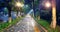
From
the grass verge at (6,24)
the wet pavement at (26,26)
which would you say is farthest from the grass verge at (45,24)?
the grass verge at (6,24)

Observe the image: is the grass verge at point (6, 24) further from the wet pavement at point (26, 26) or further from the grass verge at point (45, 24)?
the grass verge at point (45, 24)

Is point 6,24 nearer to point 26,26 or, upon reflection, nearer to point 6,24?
point 6,24

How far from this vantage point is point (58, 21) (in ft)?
12.8

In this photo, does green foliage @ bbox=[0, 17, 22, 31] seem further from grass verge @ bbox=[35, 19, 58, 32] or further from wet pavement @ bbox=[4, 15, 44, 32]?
grass verge @ bbox=[35, 19, 58, 32]

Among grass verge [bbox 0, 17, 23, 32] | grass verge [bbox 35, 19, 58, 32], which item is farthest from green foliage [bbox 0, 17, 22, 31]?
grass verge [bbox 35, 19, 58, 32]

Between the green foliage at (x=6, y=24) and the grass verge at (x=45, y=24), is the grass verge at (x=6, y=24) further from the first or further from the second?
the grass verge at (x=45, y=24)

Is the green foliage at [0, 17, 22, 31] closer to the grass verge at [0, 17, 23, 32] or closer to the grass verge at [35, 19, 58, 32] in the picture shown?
the grass verge at [0, 17, 23, 32]

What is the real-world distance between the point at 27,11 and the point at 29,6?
3.6 inches

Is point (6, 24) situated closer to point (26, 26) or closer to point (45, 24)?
point (26, 26)

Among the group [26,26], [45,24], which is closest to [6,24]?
[26,26]

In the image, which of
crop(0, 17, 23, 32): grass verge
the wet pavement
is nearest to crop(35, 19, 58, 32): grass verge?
the wet pavement

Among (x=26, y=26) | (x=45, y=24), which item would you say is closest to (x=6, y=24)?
(x=26, y=26)

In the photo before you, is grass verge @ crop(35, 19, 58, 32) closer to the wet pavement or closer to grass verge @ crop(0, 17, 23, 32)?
the wet pavement

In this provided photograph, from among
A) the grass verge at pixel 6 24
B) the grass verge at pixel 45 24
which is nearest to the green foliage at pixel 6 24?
the grass verge at pixel 6 24
